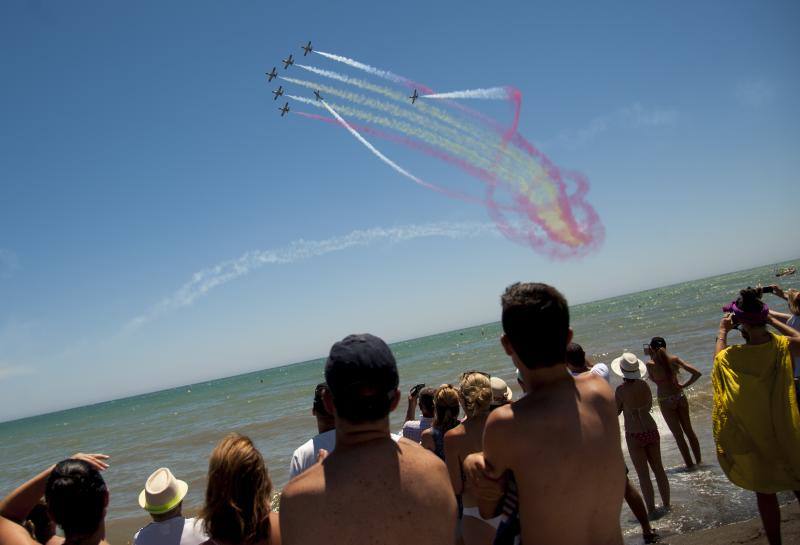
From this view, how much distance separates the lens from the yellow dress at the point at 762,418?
4.09 m

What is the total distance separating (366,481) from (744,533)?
17.2ft

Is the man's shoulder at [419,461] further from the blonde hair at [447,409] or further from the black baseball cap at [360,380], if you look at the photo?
the blonde hair at [447,409]

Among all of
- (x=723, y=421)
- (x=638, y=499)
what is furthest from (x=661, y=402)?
(x=723, y=421)

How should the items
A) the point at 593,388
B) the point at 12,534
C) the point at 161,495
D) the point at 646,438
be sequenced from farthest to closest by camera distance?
the point at 646,438 < the point at 161,495 < the point at 12,534 < the point at 593,388

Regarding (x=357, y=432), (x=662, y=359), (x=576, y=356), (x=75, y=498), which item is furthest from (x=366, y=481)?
(x=662, y=359)

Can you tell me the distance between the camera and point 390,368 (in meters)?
2.03

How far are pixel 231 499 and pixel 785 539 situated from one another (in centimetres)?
517

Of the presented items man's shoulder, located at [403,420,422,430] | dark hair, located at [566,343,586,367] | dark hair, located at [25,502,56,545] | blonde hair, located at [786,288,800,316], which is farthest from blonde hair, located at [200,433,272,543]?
blonde hair, located at [786,288,800,316]

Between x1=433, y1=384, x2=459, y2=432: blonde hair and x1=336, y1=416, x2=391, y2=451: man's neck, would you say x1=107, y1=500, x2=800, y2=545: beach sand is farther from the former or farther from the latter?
x1=336, y1=416, x2=391, y2=451: man's neck

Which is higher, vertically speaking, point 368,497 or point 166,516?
point 368,497

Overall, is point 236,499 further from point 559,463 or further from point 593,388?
point 593,388

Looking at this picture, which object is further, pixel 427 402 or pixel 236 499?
pixel 427 402

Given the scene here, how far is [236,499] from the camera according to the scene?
8.39 ft

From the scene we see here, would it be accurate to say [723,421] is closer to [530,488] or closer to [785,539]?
[785,539]
